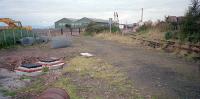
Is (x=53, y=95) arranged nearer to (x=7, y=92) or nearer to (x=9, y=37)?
(x=7, y=92)

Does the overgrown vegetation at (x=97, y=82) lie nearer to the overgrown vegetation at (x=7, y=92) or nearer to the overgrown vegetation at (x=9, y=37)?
the overgrown vegetation at (x=7, y=92)

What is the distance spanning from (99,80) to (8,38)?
12367 millimetres

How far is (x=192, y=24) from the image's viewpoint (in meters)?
13.4

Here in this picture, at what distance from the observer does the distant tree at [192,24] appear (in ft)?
41.7

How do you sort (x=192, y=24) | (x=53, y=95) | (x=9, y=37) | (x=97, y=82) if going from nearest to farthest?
(x=53, y=95) → (x=97, y=82) → (x=192, y=24) → (x=9, y=37)

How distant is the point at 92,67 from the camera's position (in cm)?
803

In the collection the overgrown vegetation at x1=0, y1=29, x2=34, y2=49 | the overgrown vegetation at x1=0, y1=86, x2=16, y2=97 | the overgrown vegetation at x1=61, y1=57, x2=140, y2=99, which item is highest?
the overgrown vegetation at x1=0, y1=29, x2=34, y2=49

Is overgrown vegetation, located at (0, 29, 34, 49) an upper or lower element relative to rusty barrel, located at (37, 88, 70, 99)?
upper

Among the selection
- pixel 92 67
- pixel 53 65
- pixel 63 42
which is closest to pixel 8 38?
pixel 63 42

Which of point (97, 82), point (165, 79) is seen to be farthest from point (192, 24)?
point (97, 82)

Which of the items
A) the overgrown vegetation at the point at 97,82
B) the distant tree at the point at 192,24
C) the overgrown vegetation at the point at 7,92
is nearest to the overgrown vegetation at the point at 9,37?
the overgrown vegetation at the point at 97,82

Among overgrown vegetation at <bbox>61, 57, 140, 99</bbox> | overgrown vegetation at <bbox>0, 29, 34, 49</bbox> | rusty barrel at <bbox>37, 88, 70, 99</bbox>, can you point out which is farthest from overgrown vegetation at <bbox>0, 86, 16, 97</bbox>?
overgrown vegetation at <bbox>0, 29, 34, 49</bbox>

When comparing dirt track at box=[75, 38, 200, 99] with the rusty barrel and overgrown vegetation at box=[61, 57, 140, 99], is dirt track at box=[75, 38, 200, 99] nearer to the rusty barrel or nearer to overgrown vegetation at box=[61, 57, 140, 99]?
overgrown vegetation at box=[61, 57, 140, 99]

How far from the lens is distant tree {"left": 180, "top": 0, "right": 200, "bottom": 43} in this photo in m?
12.7
